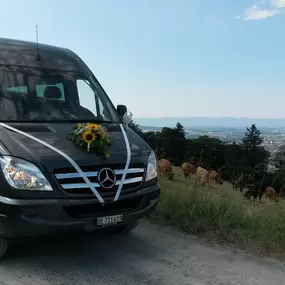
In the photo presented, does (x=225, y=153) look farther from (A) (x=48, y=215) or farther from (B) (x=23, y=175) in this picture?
(B) (x=23, y=175)

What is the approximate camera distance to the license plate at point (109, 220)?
4250mm

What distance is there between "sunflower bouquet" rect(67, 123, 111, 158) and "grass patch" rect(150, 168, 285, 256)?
A: 2.03 meters

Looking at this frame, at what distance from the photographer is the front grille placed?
13.3ft

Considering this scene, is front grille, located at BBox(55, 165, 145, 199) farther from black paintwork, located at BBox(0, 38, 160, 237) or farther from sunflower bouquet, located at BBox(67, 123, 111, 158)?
sunflower bouquet, located at BBox(67, 123, 111, 158)

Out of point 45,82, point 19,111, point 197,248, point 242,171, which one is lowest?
point 197,248

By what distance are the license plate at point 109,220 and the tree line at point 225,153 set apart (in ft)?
7.88

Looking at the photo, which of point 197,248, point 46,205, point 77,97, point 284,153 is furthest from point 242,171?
point 46,205

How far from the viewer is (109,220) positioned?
4.31 m

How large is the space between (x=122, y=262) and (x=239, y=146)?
5.13 metres

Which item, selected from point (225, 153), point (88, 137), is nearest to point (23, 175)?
point (88, 137)

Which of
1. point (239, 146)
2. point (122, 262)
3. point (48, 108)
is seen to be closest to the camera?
point (122, 262)

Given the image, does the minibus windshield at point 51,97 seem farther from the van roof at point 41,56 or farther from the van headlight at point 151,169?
the van headlight at point 151,169

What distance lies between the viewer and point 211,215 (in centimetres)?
596

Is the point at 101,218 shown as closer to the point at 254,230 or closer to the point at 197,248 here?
the point at 197,248
